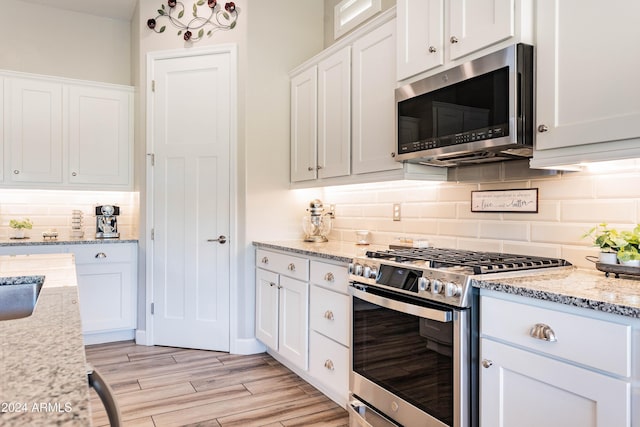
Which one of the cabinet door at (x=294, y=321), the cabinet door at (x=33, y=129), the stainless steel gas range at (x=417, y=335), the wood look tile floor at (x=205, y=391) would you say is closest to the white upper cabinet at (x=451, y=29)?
the stainless steel gas range at (x=417, y=335)

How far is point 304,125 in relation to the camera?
11.5 feet

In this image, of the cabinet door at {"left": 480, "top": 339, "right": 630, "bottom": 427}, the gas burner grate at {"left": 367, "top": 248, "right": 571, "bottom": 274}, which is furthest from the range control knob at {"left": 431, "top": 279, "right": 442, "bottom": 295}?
the cabinet door at {"left": 480, "top": 339, "right": 630, "bottom": 427}

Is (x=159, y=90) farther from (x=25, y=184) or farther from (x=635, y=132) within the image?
(x=635, y=132)

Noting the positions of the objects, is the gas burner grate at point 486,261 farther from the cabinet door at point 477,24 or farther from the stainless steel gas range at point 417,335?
the cabinet door at point 477,24

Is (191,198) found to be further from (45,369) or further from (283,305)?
(45,369)

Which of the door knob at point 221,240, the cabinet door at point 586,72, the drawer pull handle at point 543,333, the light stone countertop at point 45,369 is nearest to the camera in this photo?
the light stone countertop at point 45,369

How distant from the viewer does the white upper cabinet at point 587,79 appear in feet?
4.79

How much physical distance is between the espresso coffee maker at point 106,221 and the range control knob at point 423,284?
3.15m

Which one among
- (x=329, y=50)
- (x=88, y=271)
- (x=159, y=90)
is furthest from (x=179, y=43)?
(x=88, y=271)

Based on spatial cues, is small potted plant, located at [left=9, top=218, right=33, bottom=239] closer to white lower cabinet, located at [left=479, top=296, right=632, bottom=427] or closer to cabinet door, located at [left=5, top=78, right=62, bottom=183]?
cabinet door, located at [left=5, top=78, right=62, bottom=183]

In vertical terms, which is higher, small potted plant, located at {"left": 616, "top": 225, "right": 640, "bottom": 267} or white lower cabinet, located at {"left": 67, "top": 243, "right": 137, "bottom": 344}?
small potted plant, located at {"left": 616, "top": 225, "right": 640, "bottom": 267}

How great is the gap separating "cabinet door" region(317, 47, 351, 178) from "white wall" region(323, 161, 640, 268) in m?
0.37

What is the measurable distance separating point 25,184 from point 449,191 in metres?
3.47

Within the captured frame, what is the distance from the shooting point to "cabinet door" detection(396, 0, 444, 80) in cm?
213
